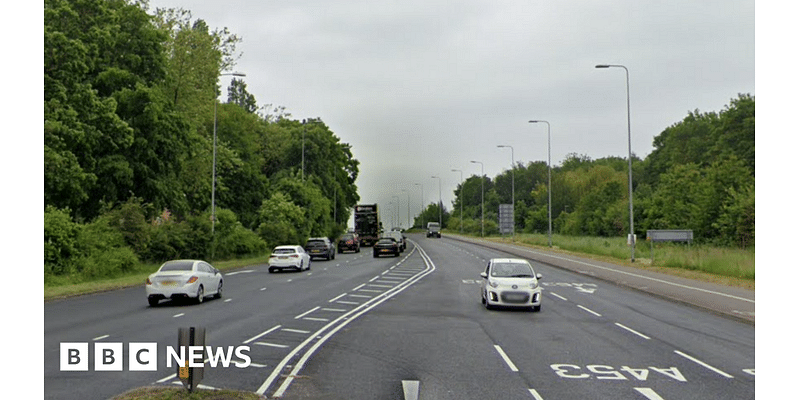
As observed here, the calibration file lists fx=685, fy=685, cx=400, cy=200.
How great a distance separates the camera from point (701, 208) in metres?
54.7

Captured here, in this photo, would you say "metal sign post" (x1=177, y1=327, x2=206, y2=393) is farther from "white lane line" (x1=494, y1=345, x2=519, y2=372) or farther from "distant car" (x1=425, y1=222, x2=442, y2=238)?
"distant car" (x1=425, y1=222, x2=442, y2=238)

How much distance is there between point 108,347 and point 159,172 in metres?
29.8

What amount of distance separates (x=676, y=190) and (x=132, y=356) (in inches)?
2605

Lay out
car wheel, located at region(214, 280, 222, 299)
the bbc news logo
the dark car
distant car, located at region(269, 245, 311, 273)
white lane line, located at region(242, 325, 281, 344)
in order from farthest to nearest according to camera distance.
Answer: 1. the dark car
2. distant car, located at region(269, 245, 311, 273)
3. car wheel, located at region(214, 280, 222, 299)
4. white lane line, located at region(242, 325, 281, 344)
5. the bbc news logo

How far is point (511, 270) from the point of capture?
66.6 ft

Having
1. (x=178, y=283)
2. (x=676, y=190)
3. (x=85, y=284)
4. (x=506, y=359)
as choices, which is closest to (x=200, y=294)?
(x=178, y=283)

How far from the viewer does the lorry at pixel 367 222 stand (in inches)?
2800

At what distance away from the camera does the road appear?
31.4ft

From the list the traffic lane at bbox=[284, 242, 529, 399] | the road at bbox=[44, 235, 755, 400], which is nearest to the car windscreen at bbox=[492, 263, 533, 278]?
the road at bbox=[44, 235, 755, 400]

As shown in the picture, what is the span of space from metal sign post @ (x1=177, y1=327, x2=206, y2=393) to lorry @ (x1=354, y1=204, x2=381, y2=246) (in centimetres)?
6239

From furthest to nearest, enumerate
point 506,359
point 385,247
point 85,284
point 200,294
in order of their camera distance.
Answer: point 385,247, point 85,284, point 200,294, point 506,359

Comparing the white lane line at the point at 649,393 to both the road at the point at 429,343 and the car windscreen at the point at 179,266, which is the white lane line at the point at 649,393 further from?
the car windscreen at the point at 179,266

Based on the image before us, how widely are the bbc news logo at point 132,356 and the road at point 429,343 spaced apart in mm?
179

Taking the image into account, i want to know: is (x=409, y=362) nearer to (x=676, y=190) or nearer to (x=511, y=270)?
(x=511, y=270)
